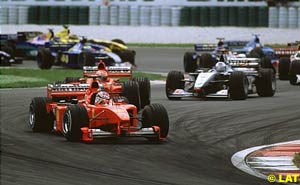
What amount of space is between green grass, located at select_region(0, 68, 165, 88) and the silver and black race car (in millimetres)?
5323

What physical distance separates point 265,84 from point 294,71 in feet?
13.5

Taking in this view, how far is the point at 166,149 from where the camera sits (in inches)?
552

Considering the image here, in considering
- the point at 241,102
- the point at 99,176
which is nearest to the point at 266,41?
the point at 241,102

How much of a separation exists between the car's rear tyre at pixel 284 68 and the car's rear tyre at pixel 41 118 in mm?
13917

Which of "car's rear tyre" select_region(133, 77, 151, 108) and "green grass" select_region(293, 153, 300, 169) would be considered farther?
"car's rear tyre" select_region(133, 77, 151, 108)

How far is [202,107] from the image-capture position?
20.1 m

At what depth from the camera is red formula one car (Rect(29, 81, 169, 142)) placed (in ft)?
48.3

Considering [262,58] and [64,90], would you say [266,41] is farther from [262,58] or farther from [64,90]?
[64,90]

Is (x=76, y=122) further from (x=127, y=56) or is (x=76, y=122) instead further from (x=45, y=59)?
(x=45, y=59)

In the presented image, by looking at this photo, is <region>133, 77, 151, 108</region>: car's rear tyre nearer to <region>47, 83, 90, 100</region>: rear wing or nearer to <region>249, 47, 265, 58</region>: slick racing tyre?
<region>47, 83, 90, 100</region>: rear wing

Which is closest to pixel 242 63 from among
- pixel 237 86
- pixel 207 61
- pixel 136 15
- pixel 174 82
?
pixel 174 82

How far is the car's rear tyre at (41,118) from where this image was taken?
53.5 feet

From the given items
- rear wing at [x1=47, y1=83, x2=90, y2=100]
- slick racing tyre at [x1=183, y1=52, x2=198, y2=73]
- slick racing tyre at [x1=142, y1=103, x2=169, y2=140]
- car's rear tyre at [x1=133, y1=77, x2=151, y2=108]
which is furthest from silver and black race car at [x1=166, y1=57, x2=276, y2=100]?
slick racing tyre at [x1=183, y1=52, x2=198, y2=73]

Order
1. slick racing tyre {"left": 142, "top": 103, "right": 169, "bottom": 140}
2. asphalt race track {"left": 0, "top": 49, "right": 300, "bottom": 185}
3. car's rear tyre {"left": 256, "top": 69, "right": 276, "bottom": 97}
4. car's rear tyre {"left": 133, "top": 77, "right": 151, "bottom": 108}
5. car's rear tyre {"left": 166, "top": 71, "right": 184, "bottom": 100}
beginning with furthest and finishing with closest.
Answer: car's rear tyre {"left": 256, "top": 69, "right": 276, "bottom": 97}
car's rear tyre {"left": 166, "top": 71, "right": 184, "bottom": 100}
car's rear tyre {"left": 133, "top": 77, "right": 151, "bottom": 108}
slick racing tyre {"left": 142, "top": 103, "right": 169, "bottom": 140}
asphalt race track {"left": 0, "top": 49, "right": 300, "bottom": 185}
